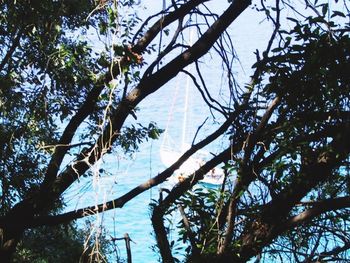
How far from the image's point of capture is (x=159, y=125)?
697cm

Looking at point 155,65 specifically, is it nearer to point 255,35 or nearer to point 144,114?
point 255,35

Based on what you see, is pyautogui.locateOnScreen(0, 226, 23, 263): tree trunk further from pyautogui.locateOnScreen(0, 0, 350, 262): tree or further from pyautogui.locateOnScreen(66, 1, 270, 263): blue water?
pyautogui.locateOnScreen(66, 1, 270, 263): blue water

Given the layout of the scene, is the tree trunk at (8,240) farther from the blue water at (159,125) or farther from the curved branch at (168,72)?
the curved branch at (168,72)

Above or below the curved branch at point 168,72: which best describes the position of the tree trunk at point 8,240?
below

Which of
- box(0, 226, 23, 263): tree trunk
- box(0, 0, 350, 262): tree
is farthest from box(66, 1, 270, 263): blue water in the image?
box(0, 226, 23, 263): tree trunk

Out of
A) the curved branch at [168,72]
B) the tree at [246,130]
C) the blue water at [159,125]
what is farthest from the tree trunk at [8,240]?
the curved branch at [168,72]

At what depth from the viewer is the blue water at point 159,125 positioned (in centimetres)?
279

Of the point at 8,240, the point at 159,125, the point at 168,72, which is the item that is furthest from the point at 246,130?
the point at 159,125

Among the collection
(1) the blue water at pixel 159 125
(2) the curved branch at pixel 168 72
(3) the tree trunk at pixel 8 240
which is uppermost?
(1) the blue water at pixel 159 125

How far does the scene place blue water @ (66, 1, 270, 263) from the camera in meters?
2.79

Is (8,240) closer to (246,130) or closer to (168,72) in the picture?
(168,72)

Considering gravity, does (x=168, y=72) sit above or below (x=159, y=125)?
below

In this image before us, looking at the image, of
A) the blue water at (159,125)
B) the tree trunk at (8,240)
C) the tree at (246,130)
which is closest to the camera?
the tree at (246,130)

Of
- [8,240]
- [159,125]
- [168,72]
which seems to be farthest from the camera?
[159,125]
